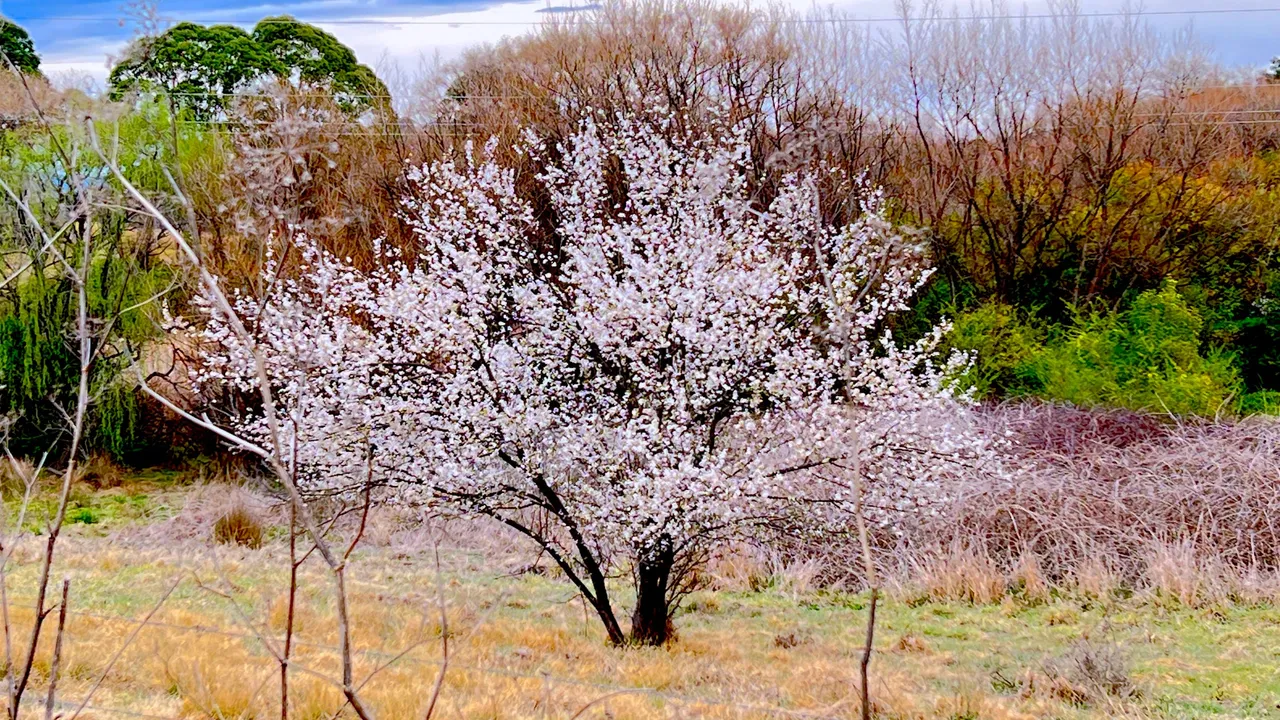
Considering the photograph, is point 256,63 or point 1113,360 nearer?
point 1113,360

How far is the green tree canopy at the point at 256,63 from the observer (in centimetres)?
1561

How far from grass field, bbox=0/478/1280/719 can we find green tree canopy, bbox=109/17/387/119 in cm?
803

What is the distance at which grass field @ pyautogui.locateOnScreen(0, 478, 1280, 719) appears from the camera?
4297 millimetres

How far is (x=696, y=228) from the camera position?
6.42 meters

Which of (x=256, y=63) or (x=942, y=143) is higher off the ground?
(x=256, y=63)

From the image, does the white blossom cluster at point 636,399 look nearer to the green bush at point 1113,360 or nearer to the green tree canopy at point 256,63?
the green bush at point 1113,360

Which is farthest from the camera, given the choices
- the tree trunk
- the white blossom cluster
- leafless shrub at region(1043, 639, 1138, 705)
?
the tree trunk

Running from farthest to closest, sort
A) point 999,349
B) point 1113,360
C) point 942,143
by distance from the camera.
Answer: point 942,143 → point 999,349 → point 1113,360

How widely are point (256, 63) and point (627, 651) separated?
1467 cm

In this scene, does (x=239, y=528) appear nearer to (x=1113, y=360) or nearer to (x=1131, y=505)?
(x=1131, y=505)

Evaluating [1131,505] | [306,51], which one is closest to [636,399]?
[1131,505]

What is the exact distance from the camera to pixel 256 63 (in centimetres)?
1770

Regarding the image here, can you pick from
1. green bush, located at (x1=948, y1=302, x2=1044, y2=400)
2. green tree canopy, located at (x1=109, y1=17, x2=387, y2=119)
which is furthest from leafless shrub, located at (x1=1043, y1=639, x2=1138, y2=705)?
green tree canopy, located at (x1=109, y1=17, x2=387, y2=119)

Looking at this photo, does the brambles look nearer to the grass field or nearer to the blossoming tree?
the grass field
